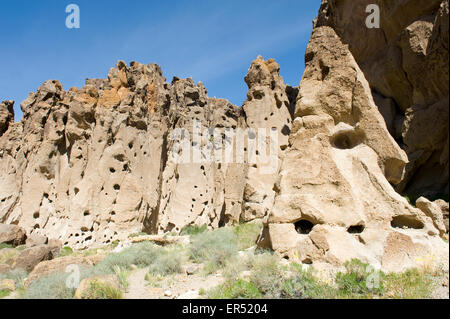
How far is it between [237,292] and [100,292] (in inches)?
66.3

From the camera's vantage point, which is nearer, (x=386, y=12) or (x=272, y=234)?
(x=272, y=234)

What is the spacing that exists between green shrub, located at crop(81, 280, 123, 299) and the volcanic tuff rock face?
346 inches

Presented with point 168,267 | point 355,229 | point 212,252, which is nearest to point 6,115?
point 168,267

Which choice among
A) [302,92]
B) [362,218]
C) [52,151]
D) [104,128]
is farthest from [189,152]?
[362,218]

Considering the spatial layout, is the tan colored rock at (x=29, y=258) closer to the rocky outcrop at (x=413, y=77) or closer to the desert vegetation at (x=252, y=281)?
the desert vegetation at (x=252, y=281)

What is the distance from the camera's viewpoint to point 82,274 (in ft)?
17.4

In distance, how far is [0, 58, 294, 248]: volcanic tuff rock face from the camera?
46.3ft

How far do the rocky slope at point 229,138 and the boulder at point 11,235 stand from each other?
1603 millimetres

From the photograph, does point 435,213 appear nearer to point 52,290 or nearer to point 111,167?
point 52,290

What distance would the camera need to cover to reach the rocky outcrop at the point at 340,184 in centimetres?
468

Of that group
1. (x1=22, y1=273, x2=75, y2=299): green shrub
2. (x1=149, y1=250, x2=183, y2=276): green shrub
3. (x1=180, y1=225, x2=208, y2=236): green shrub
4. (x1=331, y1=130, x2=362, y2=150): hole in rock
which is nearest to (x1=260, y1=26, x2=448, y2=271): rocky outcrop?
(x1=331, y1=130, x2=362, y2=150): hole in rock
